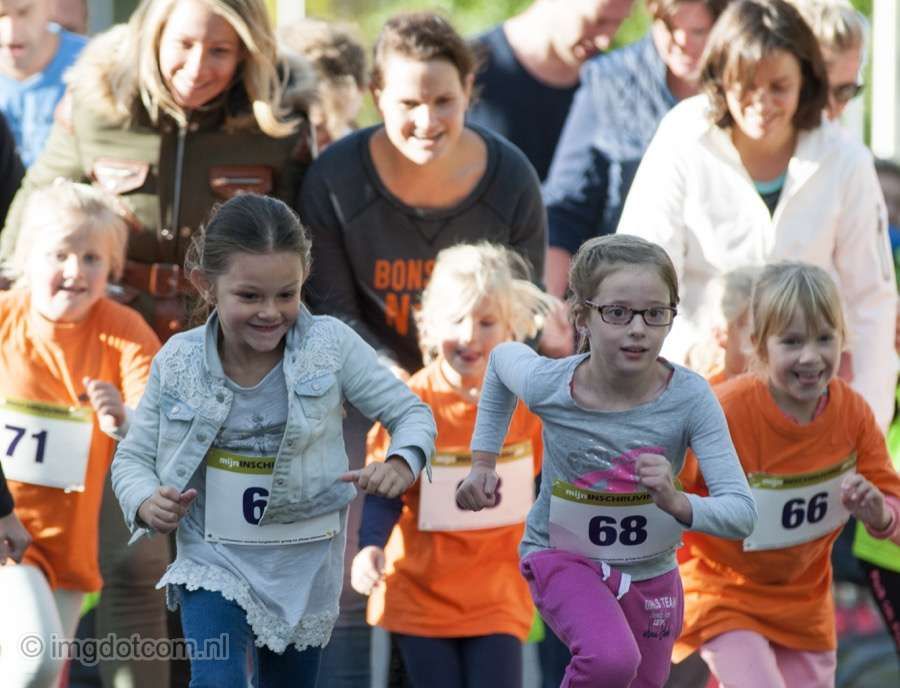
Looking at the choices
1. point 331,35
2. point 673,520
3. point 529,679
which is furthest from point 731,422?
point 331,35

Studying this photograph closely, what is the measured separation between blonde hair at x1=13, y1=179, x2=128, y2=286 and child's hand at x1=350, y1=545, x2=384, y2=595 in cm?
121

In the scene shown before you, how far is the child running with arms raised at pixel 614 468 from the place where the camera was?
4.23 metres

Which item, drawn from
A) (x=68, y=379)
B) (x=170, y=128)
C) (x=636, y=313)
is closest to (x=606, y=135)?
(x=170, y=128)

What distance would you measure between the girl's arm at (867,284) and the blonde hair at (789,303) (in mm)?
742

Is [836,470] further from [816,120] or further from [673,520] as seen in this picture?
[816,120]

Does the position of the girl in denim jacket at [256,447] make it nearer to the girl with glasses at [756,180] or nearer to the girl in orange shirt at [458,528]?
A: the girl in orange shirt at [458,528]

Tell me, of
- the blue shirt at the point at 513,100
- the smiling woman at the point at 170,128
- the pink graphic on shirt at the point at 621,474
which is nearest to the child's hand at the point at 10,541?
the smiling woman at the point at 170,128

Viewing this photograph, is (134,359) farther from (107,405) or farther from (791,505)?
(791,505)

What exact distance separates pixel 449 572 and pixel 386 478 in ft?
4.46

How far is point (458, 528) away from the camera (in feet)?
17.7

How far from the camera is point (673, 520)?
14.4ft

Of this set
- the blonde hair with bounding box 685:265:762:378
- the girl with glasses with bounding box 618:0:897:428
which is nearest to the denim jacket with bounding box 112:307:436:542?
the blonde hair with bounding box 685:265:762:378

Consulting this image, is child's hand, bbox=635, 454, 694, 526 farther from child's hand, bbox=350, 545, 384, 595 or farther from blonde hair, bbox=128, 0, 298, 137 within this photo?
blonde hair, bbox=128, 0, 298, 137

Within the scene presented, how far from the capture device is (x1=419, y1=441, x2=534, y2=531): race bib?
5379 millimetres
